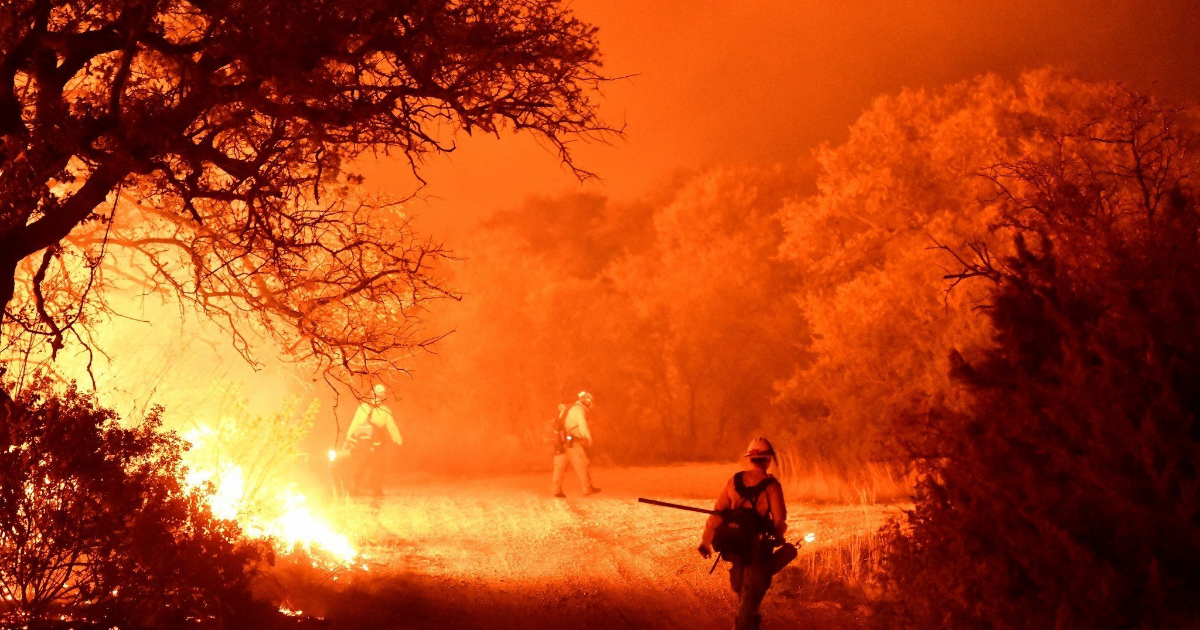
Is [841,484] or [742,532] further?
[841,484]

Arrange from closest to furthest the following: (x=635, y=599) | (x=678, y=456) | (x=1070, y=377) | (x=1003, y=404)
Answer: (x=1070, y=377), (x=1003, y=404), (x=635, y=599), (x=678, y=456)

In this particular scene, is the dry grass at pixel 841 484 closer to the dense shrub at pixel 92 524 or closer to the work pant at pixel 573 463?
the work pant at pixel 573 463

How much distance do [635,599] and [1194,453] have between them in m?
5.25

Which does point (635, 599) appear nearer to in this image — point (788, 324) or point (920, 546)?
point (920, 546)

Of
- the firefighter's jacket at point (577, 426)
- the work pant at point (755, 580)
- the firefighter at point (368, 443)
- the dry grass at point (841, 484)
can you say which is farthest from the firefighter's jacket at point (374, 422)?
the work pant at point (755, 580)

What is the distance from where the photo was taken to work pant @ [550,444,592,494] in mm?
16484

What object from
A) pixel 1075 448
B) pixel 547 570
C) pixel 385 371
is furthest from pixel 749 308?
pixel 1075 448

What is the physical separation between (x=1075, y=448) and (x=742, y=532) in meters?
2.49

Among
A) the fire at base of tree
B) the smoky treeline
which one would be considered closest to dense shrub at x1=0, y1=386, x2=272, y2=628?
the fire at base of tree

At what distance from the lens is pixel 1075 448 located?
490cm

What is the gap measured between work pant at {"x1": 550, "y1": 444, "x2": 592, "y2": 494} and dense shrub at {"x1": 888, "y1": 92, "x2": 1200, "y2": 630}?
35.9ft

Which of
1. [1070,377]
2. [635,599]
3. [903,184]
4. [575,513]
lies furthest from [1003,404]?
[903,184]

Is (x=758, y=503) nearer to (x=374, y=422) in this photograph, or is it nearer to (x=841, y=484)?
(x=841, y=484)

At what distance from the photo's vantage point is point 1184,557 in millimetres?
4395
